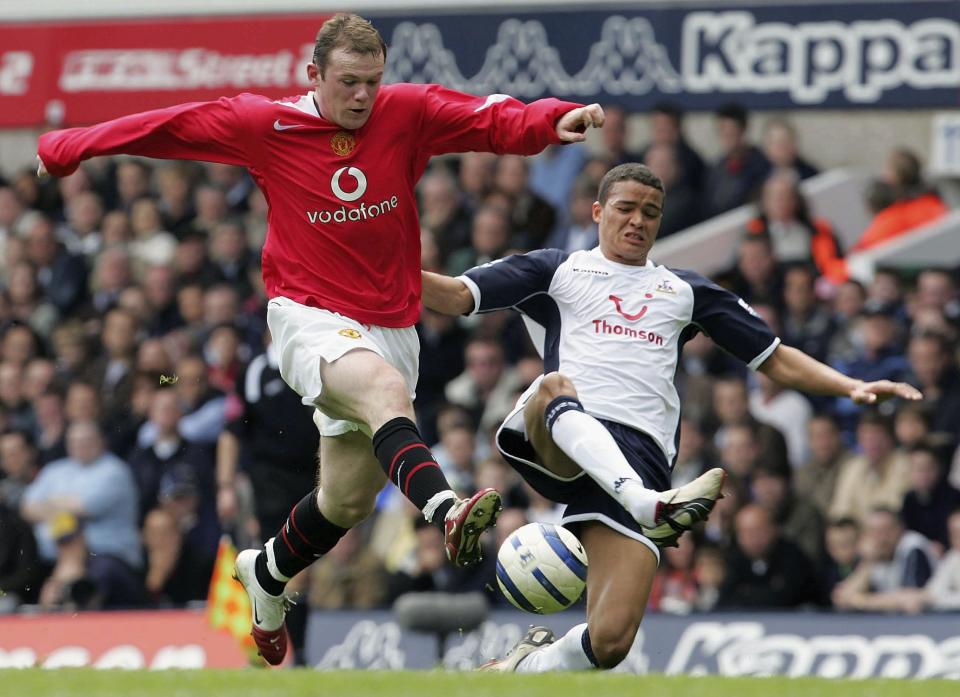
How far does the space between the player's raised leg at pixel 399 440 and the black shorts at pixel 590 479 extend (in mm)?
903

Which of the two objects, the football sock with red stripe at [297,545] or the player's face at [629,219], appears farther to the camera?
the football sock with red stripe at [297,545]

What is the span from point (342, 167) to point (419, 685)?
2381mm

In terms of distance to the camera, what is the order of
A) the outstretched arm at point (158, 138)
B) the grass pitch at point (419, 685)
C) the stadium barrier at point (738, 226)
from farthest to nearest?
the stadium barrier at point (738, 226) < the outstretched arm at point (158, 138) < the grass pitch at point (419, 685)

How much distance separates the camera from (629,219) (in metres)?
8.77

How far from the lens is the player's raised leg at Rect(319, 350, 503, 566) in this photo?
725 centimetres

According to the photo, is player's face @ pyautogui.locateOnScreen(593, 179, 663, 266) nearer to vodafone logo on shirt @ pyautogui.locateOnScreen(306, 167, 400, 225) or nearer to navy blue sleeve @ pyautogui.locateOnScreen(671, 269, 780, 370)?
→ navy blue sleeve @ pyautogui.locateOnScreen(671, 269, 780, 370)

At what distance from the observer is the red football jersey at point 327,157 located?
8156 millimetres

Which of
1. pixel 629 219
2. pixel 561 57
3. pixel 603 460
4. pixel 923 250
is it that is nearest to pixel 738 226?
pixel 923 250

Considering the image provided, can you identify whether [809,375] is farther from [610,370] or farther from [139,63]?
[139,63]

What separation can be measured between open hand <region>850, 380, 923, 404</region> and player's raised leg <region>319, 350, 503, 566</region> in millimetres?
1943

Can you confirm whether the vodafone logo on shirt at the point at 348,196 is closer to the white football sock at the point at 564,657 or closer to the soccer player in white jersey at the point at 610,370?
the soccer player in white jersey at the point at 610,370

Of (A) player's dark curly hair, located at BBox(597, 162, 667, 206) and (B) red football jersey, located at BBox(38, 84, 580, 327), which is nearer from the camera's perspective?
(B) red football jersey, located at BBox(38, 84, 580, 327)

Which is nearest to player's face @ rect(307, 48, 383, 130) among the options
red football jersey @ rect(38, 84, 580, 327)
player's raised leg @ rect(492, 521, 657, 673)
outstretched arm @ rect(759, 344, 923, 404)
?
red football jersey @ rect(38, 84, 580, 327)

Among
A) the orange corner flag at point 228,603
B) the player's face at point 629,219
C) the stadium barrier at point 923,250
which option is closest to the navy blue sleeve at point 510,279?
the player's face at point 629,219
